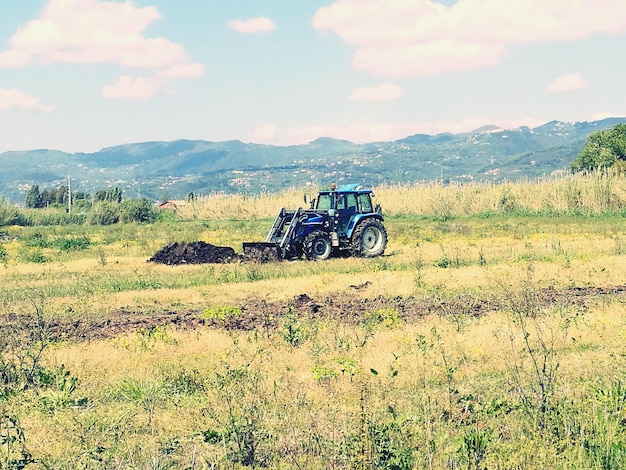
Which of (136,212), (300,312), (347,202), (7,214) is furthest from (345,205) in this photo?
(7,214)

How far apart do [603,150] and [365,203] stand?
61.3 m

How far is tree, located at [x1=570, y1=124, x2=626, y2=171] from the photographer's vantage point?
76312 millimetres

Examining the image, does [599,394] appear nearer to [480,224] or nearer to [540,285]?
[540,285]

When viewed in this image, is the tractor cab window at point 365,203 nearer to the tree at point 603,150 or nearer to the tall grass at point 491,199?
the tall grass at point 491,199

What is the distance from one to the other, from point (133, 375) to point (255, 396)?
230 cm

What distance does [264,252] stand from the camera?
2211cm

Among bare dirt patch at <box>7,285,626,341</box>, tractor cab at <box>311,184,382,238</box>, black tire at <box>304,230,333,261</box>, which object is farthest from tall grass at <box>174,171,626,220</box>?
bare dirt patch at <box>7,285,626,341</box>

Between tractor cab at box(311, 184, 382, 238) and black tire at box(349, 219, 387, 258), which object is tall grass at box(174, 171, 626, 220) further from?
tractor cab at box(311, 184, 382, 238)

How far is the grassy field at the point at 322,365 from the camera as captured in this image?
6289 mm

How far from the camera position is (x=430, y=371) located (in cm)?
911

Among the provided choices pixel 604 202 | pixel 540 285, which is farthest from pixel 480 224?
pixel 540 285

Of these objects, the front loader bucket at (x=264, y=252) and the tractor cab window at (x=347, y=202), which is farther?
the tractor cab window at (x=347, y=202)

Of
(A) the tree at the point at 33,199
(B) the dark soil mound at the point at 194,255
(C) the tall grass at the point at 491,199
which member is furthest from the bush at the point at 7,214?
(A) the tree at the point at 33,199

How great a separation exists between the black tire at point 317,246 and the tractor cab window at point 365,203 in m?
1.74
